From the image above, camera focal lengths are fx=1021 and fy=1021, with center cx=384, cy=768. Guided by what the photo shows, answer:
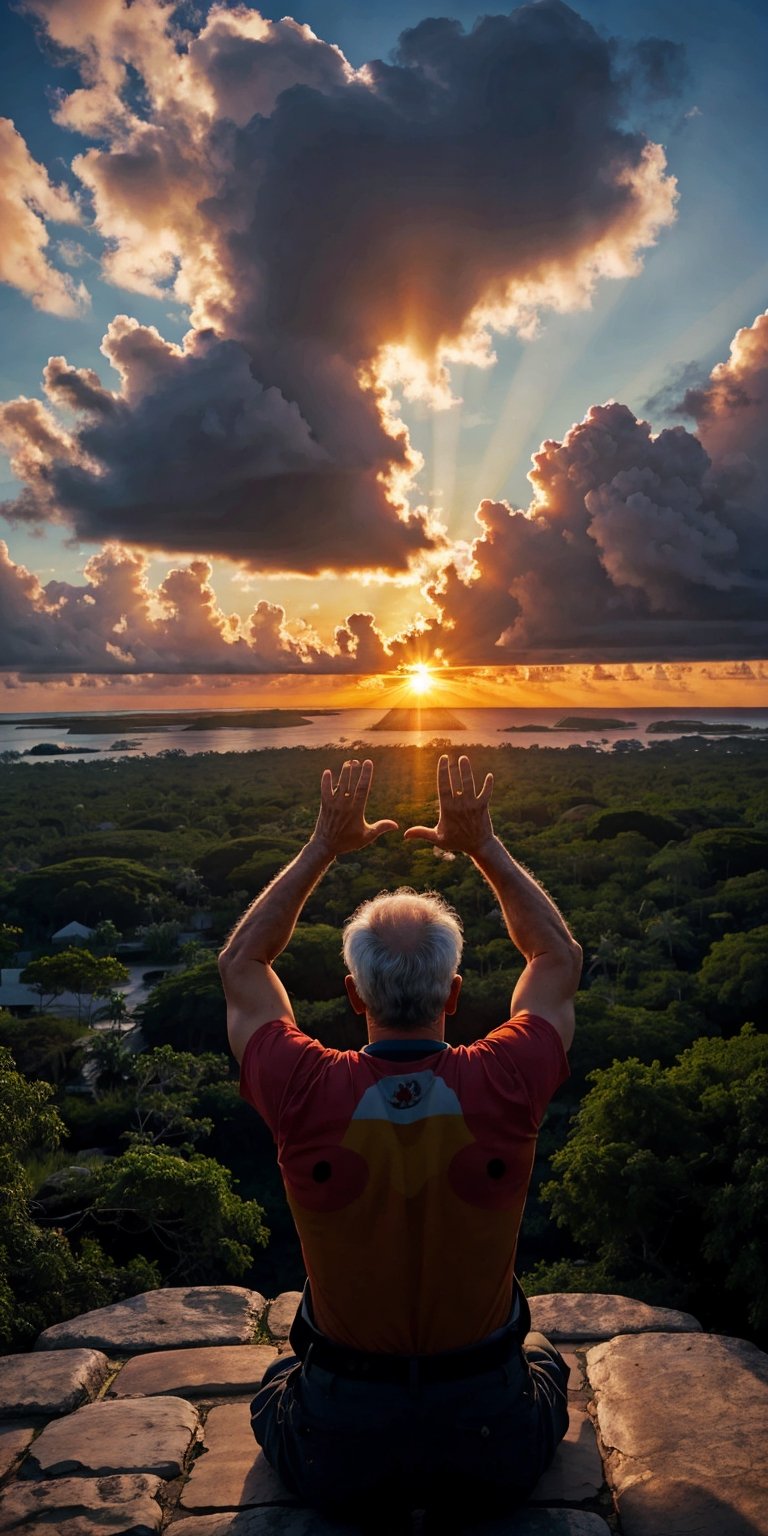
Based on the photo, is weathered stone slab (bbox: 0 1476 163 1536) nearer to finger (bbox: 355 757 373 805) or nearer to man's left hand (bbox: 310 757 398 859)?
man's left hand (bbox: 310 757 398 859)

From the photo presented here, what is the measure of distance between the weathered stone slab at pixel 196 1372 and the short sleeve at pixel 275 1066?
6.66 feet

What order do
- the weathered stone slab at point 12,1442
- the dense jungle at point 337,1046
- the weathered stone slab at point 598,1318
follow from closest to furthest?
the weathered stone slab at point 12,1442 < the weathered stone slab at point 598,1318 < the dense jungle at point 337,1046

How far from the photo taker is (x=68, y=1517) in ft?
10.3

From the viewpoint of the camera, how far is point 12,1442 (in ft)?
12.2

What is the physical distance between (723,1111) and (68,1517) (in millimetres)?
12430

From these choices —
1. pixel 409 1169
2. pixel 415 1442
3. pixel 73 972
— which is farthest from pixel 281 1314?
pixel 73 972

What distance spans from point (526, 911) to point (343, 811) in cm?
70

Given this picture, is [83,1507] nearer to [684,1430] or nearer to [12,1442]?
[12,1442]

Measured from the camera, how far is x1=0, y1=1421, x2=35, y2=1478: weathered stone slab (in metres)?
3.58

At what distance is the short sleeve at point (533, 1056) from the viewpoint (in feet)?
9.20

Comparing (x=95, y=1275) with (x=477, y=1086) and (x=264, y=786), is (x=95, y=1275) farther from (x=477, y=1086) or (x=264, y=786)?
(x=264, y=786)

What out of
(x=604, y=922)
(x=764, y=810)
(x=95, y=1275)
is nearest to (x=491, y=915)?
(x=604, y=922)

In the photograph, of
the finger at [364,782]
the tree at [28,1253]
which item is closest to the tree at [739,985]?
the tree at [28,1253]

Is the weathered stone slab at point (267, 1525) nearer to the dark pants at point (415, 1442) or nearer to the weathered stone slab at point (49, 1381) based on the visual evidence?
the dark pants at point (415, 1442)
